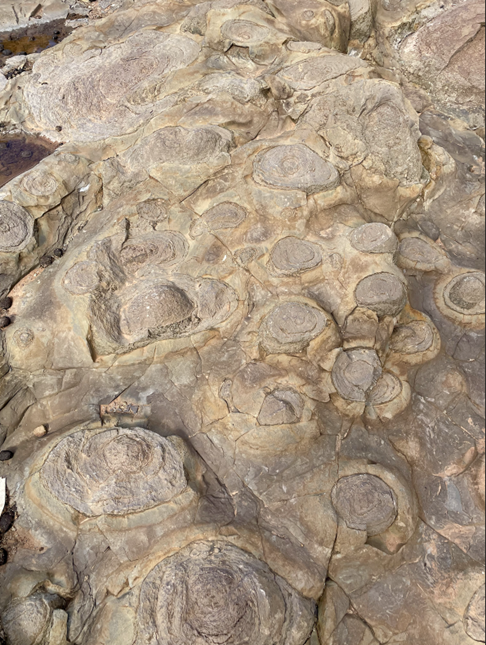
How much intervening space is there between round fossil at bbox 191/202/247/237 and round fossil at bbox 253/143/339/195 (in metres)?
0.45

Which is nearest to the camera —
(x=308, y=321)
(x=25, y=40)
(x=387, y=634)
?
(x=387, y=634)

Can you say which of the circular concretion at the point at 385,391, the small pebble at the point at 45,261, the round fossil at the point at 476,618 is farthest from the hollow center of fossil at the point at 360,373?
the small pebble at the point at 45,261

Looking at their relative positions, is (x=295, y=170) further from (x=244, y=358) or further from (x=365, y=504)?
(x=365, y=504)

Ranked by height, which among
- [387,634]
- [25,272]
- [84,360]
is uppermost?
[25,272]

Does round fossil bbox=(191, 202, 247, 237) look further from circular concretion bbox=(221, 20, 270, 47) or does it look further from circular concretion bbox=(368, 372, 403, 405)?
circular concretion bbox=(221, 20, 270, 47)

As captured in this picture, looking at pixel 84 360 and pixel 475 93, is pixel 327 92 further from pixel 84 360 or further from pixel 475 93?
pixel 84 360

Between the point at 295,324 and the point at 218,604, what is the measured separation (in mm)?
2621

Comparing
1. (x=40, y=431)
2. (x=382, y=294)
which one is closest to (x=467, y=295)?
(x=382, y=294)

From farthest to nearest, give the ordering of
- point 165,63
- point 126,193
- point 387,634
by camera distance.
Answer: point 165,63 < point 126,193 < point 387,634

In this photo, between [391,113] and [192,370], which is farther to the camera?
[391,113]

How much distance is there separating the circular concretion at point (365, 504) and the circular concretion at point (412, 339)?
1.59 metres

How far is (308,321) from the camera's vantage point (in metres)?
5.27

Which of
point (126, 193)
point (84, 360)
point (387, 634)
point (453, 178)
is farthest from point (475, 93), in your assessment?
point (387, 634)

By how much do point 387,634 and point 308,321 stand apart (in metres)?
2.89
